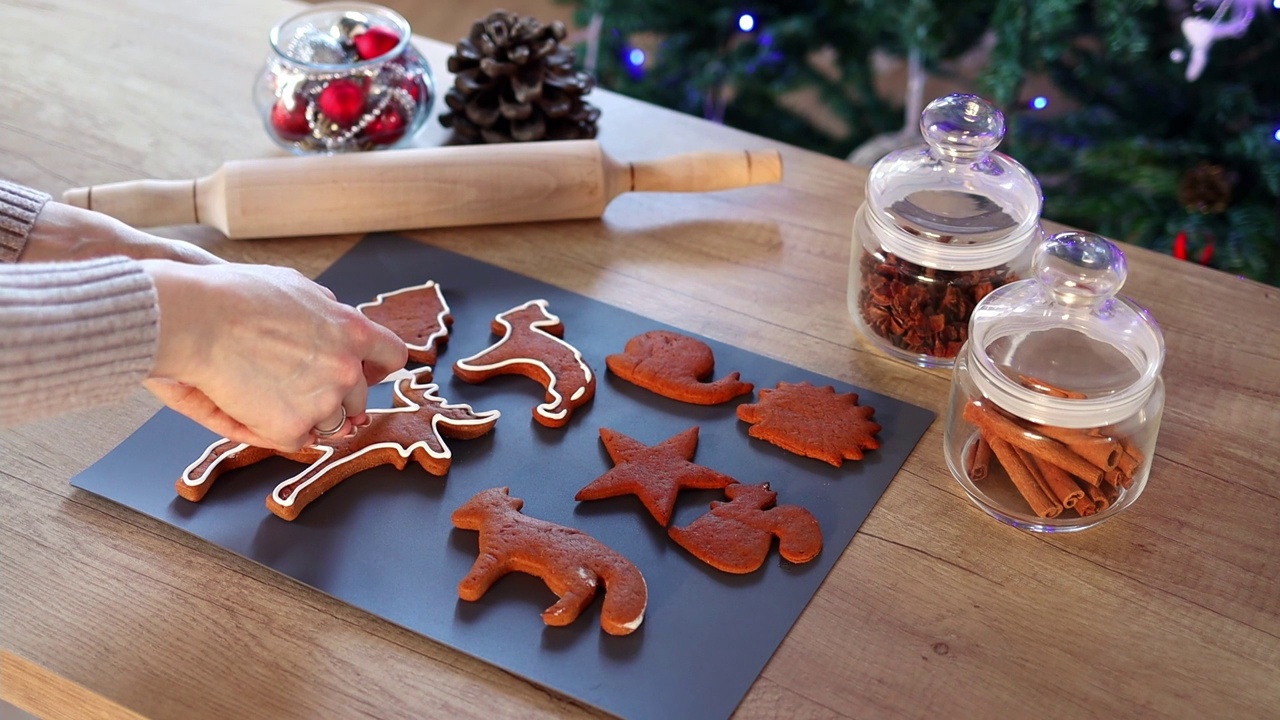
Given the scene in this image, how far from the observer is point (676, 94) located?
7.38ft

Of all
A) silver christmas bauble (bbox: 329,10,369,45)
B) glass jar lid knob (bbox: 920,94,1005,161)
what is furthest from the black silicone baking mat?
silver christmas bauble (bbox: 329,10,369,45)

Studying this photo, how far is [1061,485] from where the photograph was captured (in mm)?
948

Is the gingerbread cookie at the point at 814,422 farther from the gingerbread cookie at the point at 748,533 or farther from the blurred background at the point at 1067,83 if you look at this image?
the blurred background at the point at 1067,83

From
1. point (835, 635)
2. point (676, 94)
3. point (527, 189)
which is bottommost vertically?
point (676, 94)

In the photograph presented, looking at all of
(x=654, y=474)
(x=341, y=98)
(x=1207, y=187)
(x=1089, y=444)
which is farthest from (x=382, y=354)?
(x=1207, y=187)

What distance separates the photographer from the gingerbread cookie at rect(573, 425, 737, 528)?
973mm

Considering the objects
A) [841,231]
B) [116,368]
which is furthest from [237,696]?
[841,231]

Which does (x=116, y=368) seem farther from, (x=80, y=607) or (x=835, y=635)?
(x=835, y=635)

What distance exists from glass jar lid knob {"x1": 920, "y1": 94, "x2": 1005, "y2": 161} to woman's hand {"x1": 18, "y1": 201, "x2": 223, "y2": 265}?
0.67m

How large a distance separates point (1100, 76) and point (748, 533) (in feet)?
3.68

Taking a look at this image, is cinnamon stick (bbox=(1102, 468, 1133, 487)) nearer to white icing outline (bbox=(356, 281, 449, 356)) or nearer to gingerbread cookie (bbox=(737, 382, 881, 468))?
gingerbread cookie (bbox=(737, 382, 881, 468))

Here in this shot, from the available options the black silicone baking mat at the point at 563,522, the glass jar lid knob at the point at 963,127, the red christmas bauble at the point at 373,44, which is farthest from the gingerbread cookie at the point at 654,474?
the red christmas bauble at the point at 373,44

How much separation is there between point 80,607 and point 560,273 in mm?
588

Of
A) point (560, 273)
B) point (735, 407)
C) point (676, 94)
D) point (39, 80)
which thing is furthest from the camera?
point (676, 94)
